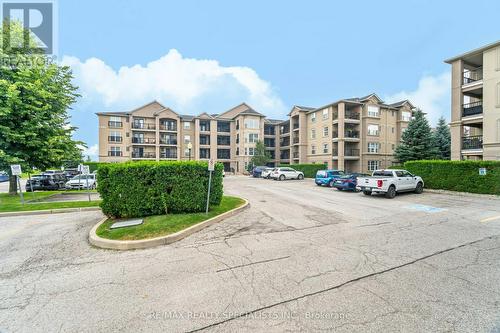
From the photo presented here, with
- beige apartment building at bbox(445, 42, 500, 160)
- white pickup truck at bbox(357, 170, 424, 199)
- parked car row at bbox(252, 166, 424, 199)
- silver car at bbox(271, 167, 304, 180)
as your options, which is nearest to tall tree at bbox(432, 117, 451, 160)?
beige apartment building at bbox(445, 42, 500, 160)

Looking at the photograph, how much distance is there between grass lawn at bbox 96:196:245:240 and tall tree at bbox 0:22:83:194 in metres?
11.2

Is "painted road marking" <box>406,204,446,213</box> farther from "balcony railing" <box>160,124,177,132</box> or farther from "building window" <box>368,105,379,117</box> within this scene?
"balcony railing" <box>160,124,177,132</box>

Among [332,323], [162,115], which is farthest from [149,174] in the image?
[162,115]

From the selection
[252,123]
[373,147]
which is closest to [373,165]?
[373,147]

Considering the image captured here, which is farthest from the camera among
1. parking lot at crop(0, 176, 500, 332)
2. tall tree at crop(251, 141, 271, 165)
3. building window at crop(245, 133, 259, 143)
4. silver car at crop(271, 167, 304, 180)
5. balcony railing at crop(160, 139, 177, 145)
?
building window at crop(245, 133, 259, 143)

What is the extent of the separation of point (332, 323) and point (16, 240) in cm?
872

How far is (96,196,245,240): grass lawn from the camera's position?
20.9 feet

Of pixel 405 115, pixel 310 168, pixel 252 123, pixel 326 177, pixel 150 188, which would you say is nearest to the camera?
pixel 150 188

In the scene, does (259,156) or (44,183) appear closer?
(44,183)

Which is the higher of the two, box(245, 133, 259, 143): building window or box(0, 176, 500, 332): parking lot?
box(245, 133, 259, 143): building window

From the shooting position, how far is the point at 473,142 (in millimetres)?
22891

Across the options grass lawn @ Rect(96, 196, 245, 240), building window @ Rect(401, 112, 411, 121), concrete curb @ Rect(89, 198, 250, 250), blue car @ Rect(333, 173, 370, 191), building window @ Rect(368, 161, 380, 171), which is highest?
building window @ Rect(401, 112, 411, 121)

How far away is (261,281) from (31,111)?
18.1 metres

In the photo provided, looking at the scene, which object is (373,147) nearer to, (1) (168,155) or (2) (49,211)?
(1) (168,155)
